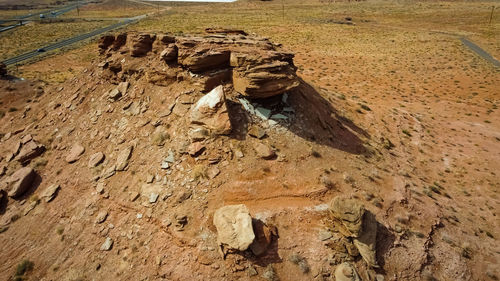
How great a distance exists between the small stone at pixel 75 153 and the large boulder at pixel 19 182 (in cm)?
188

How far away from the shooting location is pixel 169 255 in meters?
9.09

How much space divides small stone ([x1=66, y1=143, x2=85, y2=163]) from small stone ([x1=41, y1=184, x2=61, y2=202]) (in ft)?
5.29

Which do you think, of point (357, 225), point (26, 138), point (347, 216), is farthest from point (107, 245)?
point (26, 138)

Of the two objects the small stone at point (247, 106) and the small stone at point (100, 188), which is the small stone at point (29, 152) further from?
the small stone at point (247, 106)

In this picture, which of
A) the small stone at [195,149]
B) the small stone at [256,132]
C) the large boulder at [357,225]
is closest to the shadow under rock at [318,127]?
the small stone at [256,132]

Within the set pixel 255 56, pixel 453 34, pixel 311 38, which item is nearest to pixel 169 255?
pixel 255 56

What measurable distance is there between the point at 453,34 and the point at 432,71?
138 ft

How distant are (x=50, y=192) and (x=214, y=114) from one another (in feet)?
30.5

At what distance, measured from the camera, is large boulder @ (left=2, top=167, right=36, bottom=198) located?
12375mm

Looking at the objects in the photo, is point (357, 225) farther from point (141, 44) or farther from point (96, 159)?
point (141, 44)

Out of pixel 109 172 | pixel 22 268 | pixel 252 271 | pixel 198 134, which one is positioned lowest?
pixel 22 268

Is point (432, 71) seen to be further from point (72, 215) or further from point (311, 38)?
point (72, 215)

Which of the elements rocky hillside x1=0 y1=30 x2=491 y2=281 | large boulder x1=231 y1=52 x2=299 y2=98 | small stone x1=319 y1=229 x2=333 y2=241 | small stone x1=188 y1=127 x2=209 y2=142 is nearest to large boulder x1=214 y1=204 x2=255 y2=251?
rocky hillside x1=0 y1=30 x2=491 y2=281

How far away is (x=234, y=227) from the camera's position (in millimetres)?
8906
